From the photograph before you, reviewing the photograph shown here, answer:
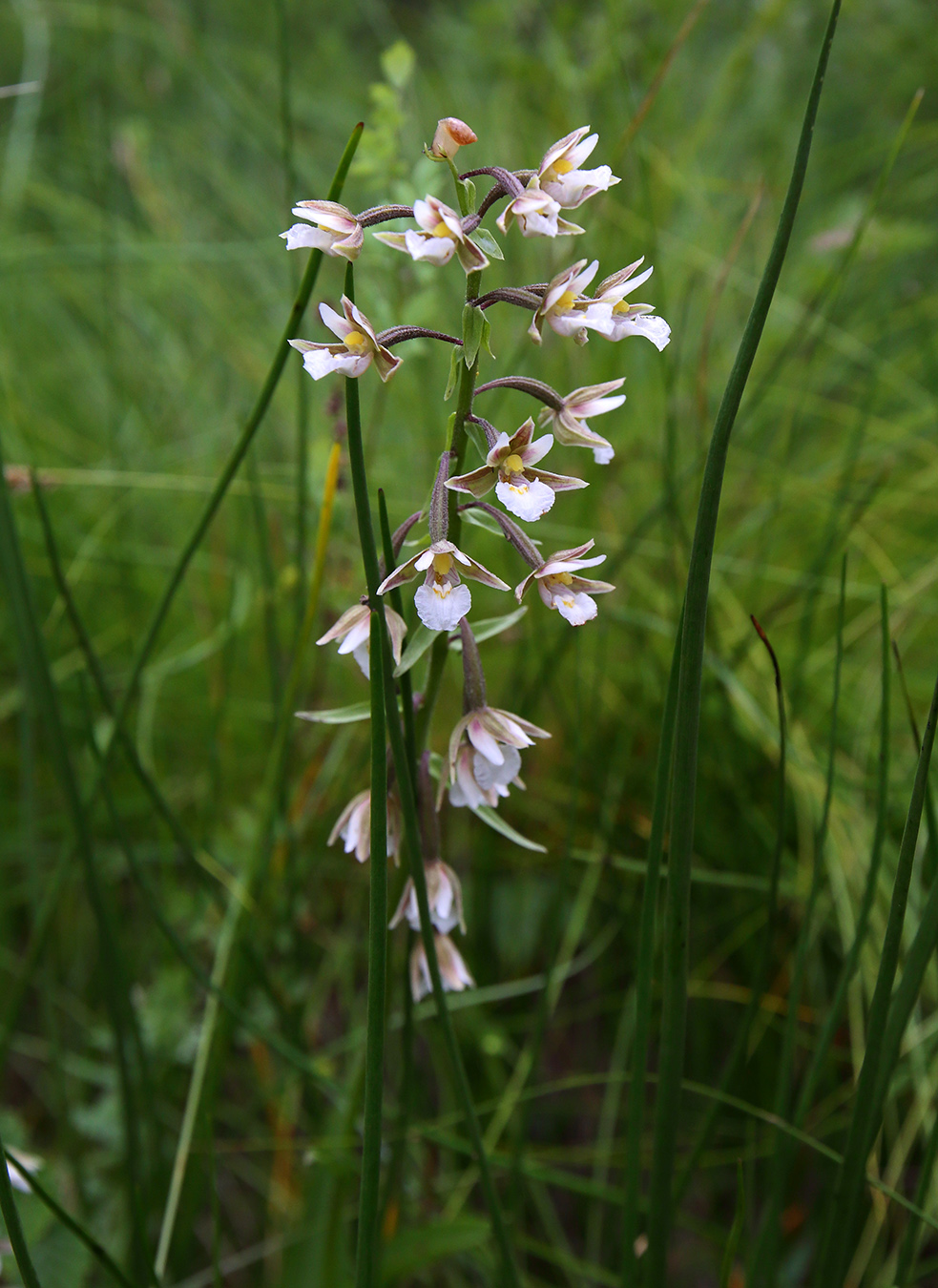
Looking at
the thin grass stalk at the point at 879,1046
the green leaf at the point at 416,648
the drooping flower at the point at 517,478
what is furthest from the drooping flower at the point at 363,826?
the thin grass stalk at the point at 879,1046

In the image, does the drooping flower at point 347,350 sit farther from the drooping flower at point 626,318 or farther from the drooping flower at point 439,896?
the drooping flower at point 439,896

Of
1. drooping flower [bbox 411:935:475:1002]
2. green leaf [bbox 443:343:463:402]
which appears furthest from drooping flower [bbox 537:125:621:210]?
drooping flower [bbox 411:935:475:1002]

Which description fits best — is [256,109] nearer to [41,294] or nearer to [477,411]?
[41,294]

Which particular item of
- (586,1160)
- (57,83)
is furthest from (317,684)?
(57,83)

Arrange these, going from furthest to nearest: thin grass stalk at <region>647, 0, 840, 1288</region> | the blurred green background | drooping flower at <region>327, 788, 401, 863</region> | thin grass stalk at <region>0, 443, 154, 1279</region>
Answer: the blurred green background, thin grass stalk at <region>0, 443, 154, 1279</region>, drooping flower at <region>327, 788, 401, 863</region>, thin grass stalk at <region>647, 0, 840, 1288</region>

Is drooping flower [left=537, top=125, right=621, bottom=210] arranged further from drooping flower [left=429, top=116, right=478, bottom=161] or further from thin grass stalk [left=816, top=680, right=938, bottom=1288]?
thin grass stalk [left=816, top=680, right=938, bottom=1288]
